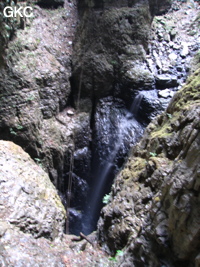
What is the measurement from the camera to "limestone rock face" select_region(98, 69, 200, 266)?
2.41 meters

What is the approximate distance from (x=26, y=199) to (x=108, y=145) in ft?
17.6

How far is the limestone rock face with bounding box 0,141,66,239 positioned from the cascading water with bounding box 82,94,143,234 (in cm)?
390

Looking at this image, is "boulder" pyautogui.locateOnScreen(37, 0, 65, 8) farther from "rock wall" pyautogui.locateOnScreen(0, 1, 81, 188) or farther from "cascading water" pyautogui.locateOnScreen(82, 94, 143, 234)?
"cascading water" pyautogui.locateOnScreen(82, 94, 143, 234)

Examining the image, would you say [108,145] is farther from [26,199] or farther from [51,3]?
[51,3]

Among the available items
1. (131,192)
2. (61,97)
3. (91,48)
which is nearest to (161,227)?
(131,192)

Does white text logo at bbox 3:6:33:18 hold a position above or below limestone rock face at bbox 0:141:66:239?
above

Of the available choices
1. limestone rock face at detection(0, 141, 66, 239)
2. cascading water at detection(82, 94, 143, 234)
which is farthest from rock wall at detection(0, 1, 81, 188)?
limestone rock face at detection(0, 141, 66, 239)

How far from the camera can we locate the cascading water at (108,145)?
9.00 metres

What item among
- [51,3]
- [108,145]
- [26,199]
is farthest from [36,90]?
[51,3]

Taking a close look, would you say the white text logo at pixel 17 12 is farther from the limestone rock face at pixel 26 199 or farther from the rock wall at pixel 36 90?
the limestone rock face at pixel 26 199

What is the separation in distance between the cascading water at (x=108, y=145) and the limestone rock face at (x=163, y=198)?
337cm

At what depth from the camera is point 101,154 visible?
9422mm

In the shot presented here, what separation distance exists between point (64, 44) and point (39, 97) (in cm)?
411

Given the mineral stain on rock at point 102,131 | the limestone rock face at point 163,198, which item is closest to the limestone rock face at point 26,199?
the mineral stain on rock at point 102,131
